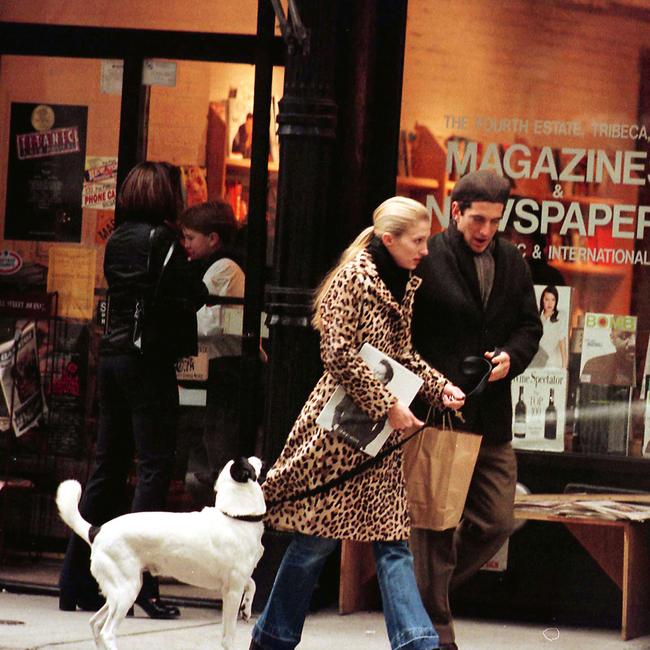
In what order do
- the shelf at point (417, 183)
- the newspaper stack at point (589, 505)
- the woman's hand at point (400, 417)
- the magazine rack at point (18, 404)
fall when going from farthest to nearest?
the magazine rack at point (18, 404)
the shelf at point (417, 183)
the newspaper stack at point (589, 505)
the woman's hand at point (400, 417)

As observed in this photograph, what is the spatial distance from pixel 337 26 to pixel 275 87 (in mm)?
911

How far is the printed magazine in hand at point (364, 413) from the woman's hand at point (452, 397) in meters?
0.23

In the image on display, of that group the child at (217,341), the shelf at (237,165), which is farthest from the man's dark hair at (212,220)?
the shelf at (237,165)

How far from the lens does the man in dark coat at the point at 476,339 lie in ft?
20.1

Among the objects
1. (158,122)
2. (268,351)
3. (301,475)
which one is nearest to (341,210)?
(268,351)

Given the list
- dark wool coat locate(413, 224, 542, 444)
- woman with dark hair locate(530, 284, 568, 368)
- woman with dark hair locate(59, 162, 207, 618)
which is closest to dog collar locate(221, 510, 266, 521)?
dark wool coat locate(413, 224, 542, 444)

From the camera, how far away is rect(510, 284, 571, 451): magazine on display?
24.6 ft

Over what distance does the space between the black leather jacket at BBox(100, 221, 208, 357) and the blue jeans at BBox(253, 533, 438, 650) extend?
1.51m

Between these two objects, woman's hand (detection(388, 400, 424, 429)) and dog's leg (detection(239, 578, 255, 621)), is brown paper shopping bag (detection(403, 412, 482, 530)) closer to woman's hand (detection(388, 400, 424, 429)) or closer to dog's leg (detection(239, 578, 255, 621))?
woman's hand (detection(388, 400, 424, 429))

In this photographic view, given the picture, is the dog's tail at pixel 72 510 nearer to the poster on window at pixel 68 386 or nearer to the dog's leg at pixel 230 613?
the dog's leg at pixel 230 613

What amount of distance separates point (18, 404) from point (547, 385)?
114 inches

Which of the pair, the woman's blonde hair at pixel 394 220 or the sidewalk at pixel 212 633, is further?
the sidewalk at pixel 212 633

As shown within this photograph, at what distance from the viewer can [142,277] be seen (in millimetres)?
6781

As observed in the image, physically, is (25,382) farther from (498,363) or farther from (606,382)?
(498,363)
